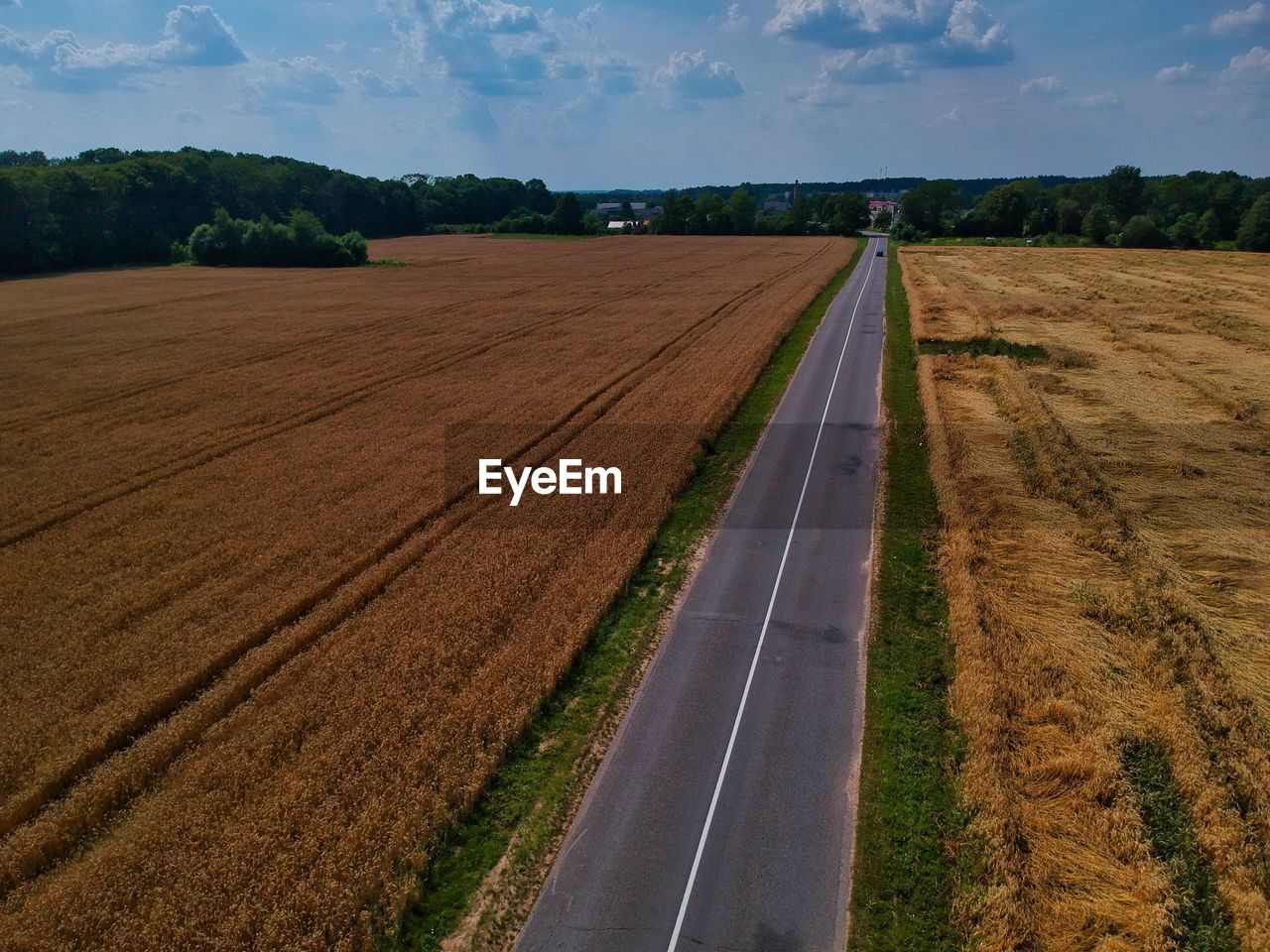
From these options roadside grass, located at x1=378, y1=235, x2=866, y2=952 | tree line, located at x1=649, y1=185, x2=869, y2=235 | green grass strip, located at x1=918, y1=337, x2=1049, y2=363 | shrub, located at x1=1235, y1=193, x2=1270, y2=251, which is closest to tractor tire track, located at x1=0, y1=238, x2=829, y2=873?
roadside grass, located at x1=378, y1=235, x2=866, y2=952

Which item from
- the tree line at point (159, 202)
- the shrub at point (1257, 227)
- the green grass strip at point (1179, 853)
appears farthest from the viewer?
the shrub at point (1257, 227)

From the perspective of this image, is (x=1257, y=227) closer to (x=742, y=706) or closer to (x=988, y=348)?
(x=988, y=348)

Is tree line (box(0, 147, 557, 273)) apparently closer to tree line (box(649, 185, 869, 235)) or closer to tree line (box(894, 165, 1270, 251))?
tree line (box(649, 185, 869, 235))

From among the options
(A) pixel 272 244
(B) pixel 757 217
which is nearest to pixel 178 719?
(A) pixel 272 244

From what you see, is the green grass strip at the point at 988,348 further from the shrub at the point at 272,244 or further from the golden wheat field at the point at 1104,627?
the shrub at the point at 272,244

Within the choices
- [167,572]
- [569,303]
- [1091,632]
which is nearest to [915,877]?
[1091,632]

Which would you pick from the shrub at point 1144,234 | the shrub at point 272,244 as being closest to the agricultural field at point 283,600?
the shrub at point 272,244

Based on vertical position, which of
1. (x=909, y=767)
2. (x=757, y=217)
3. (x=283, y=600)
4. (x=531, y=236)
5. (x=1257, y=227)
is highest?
A: (x=757, y=217)
